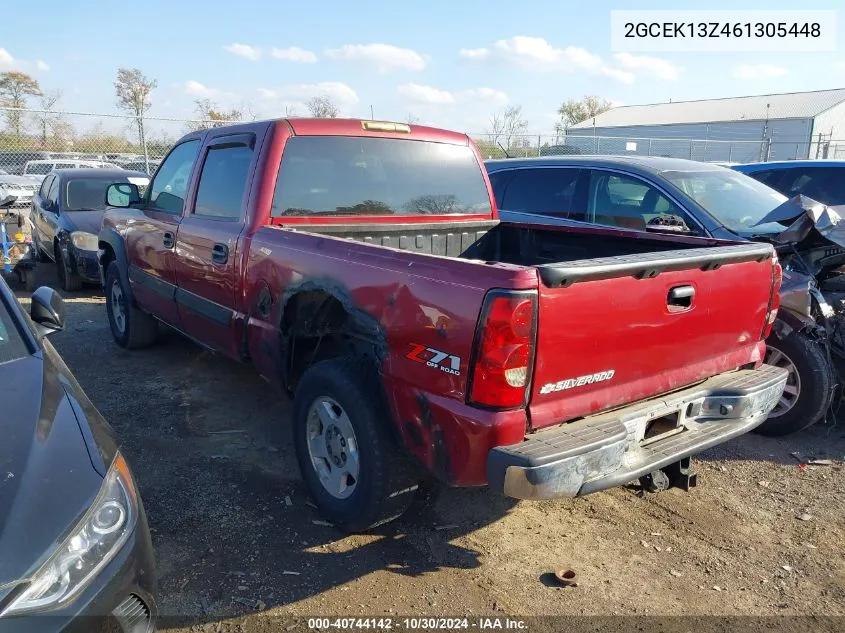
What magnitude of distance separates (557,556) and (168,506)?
6.79ft

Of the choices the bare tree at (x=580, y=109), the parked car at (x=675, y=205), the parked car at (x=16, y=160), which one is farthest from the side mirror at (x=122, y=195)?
the bare tree at (x=580, y=109)

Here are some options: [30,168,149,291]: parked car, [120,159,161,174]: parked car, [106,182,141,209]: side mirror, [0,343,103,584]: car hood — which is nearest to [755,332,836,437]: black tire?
[0,343,103,584]: car hood

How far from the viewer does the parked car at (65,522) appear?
1.77 metres

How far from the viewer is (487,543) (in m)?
3.22

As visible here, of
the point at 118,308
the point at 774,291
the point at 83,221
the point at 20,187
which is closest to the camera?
the point at 774,291

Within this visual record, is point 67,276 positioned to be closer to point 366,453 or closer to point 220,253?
point 220,253

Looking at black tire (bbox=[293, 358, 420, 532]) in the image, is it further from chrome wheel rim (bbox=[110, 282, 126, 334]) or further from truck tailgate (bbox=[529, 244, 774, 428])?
chrome wheel rim (bbox=[110, 282, 126, 334])

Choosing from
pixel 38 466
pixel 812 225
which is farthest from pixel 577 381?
pixel 812 225

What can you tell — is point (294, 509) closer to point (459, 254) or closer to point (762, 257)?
point (459, 254)

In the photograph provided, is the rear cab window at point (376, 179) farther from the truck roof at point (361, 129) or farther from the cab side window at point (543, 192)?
the cab side window at point (543, 192)

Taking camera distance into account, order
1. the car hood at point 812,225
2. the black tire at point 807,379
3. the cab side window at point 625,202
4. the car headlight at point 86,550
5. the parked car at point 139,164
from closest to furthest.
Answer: the car headlight at point 86,550, the black tire at point 807,379, the car hood at point 812,225, the cab side window at point 625,202, the parked car at point 139,164

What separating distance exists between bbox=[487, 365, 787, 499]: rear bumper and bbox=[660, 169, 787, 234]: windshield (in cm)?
238

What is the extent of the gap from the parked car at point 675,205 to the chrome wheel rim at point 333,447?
2910 mm

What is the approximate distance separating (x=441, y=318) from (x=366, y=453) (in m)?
0.81
